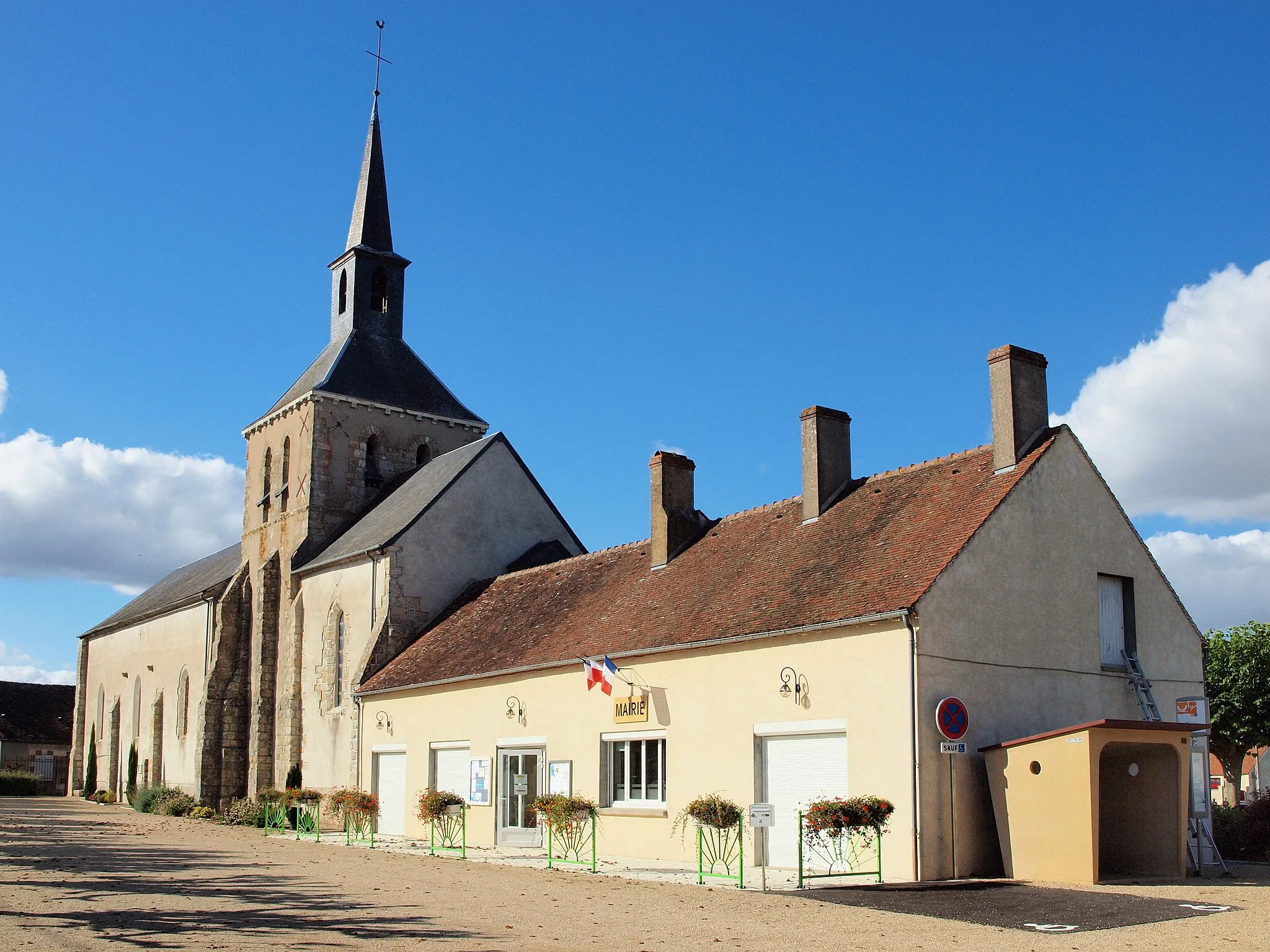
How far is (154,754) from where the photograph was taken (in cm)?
3959

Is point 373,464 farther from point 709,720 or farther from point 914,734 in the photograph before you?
point 914,734

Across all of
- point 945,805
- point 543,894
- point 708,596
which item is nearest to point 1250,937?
point 945,805

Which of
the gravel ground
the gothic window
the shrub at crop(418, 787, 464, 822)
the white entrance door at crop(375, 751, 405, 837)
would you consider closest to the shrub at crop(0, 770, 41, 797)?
the gothic window

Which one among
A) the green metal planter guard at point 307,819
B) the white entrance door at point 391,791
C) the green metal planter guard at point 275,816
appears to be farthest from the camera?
the green metal planter guard at point 275,816

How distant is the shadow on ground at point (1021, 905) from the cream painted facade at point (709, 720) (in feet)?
4.64

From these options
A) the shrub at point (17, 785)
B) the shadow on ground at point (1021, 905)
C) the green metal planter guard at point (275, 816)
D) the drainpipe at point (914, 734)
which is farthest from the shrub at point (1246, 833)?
the shrub at point (17, 785)

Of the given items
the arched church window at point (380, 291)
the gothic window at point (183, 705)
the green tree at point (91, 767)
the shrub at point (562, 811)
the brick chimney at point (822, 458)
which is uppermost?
the arched church window at point (380, 291)

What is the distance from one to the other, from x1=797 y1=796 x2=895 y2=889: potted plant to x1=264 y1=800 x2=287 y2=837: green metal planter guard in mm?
14317

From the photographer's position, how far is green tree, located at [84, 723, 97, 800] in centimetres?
4622

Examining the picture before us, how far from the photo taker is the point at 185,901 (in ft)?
42.7

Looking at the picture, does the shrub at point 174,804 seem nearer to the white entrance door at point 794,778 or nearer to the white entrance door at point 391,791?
the white entrance door at point 391,791

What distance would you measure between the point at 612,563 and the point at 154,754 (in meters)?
22.1

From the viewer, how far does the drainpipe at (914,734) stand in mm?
14945

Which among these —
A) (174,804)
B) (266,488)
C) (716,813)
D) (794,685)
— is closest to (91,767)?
(174,804)
